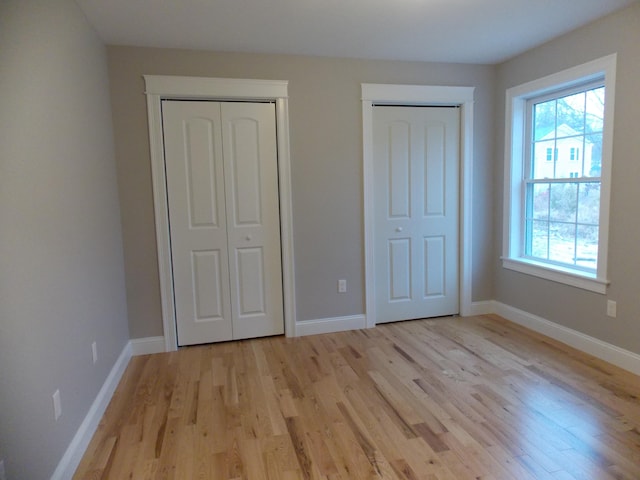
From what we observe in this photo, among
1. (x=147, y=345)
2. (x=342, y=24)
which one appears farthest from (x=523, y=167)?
(x=147, y=345)

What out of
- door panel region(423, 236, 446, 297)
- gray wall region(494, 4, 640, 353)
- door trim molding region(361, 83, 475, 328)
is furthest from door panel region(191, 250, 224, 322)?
gray wall region(494, 4, 640, 353)

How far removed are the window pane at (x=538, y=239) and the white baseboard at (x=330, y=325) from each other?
1679mm

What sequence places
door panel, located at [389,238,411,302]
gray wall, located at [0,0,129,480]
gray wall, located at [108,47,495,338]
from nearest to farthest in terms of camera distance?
gray wall, located at [0,0,129,480] → gray wall, located at [108,47,495,338] → door panel, located at [389,238,411,302]

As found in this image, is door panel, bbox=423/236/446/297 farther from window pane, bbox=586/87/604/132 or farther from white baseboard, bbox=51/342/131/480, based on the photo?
white baseboard, bbox=51/342/131/480

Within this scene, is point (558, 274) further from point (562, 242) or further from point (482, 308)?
point (482, 308)

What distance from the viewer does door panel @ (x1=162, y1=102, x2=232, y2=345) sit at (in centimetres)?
326

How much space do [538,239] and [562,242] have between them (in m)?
0.30

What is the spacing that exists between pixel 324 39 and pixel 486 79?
1.75 meters

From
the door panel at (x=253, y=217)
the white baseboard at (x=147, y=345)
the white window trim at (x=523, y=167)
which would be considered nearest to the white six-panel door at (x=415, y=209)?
the white window trim at (x=523, y=167)

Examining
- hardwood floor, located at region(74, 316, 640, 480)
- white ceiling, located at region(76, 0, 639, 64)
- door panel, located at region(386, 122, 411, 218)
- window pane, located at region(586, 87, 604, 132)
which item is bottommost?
hardwood floor, located at region(74, 316, 640, 480)

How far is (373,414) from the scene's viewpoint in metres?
2.33

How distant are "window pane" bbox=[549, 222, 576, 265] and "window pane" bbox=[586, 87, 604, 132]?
76 cm

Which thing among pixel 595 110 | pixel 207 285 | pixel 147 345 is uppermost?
pixel 595 110

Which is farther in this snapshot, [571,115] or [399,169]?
[399,169]
